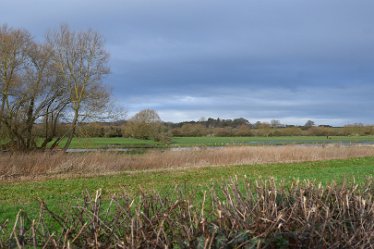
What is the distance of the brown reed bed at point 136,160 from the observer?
23062mm

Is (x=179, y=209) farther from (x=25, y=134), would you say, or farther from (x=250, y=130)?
(x=250, y=130)

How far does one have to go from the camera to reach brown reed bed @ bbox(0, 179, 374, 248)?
2.62 m

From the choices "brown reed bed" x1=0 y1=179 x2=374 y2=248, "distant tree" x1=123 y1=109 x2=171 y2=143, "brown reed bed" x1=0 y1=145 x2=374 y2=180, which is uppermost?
"distant tree" x1=123 y1=109 x2=171 y2=143

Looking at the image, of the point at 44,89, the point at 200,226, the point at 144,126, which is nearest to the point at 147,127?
the point at 144,126

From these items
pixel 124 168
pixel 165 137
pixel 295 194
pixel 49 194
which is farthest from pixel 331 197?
pixel 165 137

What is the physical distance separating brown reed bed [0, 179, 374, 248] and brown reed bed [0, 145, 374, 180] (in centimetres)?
1907

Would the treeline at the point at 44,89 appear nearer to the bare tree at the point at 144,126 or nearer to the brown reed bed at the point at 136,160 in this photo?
the brown reed bed at the point at 136,160

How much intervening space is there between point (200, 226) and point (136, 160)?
25.7 m

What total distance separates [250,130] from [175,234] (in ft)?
397

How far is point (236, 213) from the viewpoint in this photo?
307cm

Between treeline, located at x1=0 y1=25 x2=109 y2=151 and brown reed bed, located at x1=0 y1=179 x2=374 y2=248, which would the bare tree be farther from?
brown reed bed, located at x1=0 y1=179 x2=374 y2=248

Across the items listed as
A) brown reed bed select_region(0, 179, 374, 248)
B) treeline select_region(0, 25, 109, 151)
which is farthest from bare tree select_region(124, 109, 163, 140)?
brown reed bed select_region(0, 179, 374, 248)

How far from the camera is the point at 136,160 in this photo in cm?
2820

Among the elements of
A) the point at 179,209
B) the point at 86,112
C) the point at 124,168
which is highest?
the point at 86,112
